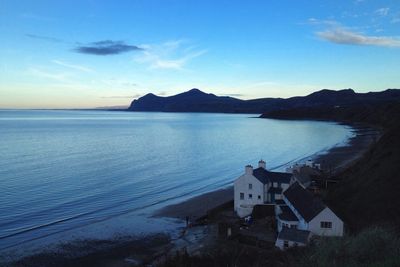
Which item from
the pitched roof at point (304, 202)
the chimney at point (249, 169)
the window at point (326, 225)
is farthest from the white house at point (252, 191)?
the window at point (326, 225)

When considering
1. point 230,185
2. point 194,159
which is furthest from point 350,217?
point 194,159

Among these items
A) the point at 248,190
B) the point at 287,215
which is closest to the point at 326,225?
the point at 287,215

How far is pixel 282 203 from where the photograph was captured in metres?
34.8

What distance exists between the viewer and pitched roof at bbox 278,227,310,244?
25469 mm

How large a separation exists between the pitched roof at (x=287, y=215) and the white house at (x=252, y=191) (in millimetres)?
3476

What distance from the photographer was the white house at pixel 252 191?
35875 mm

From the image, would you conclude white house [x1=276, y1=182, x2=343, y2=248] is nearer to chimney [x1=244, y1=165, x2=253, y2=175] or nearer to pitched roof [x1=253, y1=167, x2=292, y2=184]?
pitched roof [x1=253, y1=167, x2=292, y2=184]

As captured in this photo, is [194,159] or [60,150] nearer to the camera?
[194,159]

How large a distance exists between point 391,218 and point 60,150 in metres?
72.3

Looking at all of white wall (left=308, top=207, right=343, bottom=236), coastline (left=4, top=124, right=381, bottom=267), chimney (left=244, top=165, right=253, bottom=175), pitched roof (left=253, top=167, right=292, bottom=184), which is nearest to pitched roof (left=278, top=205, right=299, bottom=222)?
white wall (left=308, top=207, right=343, bottom=236)

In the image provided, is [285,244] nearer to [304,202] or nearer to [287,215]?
[287,215]

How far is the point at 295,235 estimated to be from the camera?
26.1m

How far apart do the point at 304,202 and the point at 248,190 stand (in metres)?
6.83

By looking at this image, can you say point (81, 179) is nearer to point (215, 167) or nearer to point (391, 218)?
point (215, 167)
